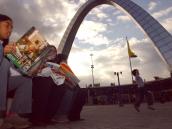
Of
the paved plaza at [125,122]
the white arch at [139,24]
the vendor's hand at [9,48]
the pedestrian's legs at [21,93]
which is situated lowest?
the paved plaza at [125,122]

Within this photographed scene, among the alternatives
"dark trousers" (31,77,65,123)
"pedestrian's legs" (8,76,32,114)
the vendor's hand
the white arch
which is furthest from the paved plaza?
the white arch

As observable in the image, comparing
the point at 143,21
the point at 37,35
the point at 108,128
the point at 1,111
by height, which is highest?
the point at 143,21

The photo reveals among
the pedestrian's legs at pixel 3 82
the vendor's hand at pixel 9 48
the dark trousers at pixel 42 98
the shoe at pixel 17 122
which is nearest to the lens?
the pedestrian's legs at pixel 3 82

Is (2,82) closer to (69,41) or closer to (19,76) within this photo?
(19,76)

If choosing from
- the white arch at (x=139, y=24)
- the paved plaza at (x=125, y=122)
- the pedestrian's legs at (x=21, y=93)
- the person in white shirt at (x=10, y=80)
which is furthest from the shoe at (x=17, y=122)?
the white arch at (x=139, y=24)

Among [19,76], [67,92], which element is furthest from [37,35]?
Answer: [67,92]

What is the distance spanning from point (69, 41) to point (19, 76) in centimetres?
3879

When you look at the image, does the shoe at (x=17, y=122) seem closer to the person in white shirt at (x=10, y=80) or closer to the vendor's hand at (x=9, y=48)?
the person in white shirt at (x=10, y=80)

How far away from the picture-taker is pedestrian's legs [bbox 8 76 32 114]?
2.67 metres

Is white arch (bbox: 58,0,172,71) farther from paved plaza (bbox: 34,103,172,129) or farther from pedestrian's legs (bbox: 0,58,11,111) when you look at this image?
pedestrian's legs (bbox: 0,58,11,111)

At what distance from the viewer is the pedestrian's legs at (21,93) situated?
2670 millimetres

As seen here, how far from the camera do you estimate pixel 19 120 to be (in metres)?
3.61

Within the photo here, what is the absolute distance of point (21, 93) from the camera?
2701mm

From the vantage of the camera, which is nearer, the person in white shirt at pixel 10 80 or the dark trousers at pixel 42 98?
the person in white shirt at pixel 10 80
